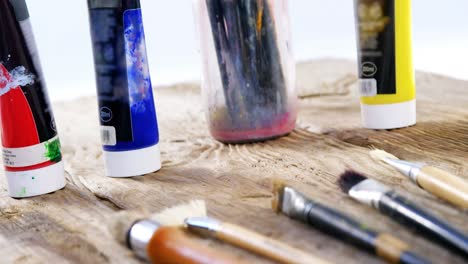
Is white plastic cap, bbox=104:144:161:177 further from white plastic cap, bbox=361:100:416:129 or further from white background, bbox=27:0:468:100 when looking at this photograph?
white background, bbox=27:0:468:100

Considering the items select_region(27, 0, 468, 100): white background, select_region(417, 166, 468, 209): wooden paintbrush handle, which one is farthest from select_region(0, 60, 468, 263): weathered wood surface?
select_region(27, 0, 468, 100): white background

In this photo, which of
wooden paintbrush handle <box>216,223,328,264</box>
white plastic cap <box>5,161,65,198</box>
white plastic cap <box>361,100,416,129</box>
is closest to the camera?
wooden paintbrush handle <box>216,223,328,264</box>

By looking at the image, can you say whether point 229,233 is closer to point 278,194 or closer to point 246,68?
point 278,194

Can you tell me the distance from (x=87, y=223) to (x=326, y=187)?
198 millimetres

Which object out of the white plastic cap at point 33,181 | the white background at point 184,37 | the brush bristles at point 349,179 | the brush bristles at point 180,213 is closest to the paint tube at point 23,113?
the white plastic cap at point 33,181

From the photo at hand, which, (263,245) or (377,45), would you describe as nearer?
(263,245)

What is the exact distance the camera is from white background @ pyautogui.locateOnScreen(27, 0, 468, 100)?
4.11 ft

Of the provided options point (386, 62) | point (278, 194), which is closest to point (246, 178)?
point (278, 194)

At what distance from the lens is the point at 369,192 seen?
1.69 feet

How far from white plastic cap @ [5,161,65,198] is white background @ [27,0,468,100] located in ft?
2.01

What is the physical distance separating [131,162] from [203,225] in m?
0.20

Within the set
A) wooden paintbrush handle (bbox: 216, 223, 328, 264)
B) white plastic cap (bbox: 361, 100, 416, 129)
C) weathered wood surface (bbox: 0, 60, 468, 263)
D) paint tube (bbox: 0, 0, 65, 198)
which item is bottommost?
weathered wood surface (bbox: 0, 60, 468, 263)

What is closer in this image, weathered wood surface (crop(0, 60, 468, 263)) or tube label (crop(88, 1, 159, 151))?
weathered wood surface (crop(0, 60, 468, 263))

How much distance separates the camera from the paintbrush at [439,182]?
51cm
